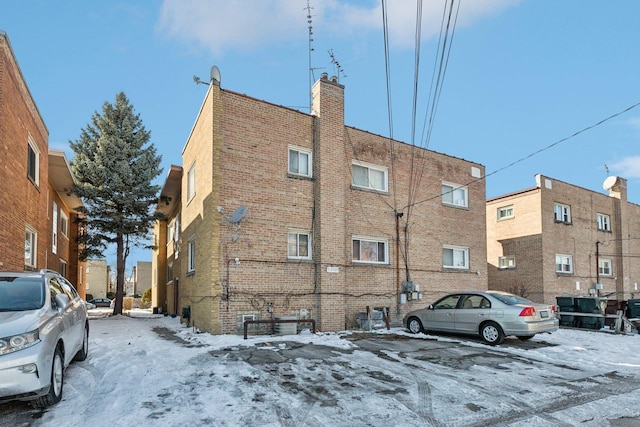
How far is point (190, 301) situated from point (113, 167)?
10785 mm

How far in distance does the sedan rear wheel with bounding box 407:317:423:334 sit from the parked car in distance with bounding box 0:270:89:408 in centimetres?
906

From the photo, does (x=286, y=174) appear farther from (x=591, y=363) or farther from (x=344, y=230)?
(x=591, y=363)

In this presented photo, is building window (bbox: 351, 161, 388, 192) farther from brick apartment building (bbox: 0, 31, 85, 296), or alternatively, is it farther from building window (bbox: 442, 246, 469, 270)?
brick apartment building (bbox: 0, 31, 85, 296)

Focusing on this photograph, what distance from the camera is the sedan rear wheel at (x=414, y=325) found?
43.4 ft

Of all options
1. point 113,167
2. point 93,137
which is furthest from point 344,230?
point 93,137

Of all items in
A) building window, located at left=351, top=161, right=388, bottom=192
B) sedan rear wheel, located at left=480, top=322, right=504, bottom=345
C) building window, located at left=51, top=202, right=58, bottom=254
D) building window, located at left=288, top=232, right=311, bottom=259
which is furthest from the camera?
building window, located at left=51, top=202, right=58, bottom=254

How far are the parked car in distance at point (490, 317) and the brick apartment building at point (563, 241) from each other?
11362 mm

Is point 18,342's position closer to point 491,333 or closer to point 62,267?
point 491,333

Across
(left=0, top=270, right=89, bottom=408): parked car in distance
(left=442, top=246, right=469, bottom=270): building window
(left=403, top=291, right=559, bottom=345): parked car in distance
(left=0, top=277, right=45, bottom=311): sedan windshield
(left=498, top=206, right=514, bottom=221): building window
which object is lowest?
(left=403, top=291, right=559, bottom=345): parked car in distance

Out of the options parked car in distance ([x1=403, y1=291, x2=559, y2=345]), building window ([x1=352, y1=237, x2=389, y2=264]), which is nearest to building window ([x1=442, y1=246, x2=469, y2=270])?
building window ([x1=352, y1=237, x2=389, y2=264])

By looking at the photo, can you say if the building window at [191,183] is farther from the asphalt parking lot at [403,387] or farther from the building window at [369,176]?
the asphalt parking lot at [403,387]

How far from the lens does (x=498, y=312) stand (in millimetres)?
11336

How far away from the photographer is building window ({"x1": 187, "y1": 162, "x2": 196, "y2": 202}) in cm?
1531

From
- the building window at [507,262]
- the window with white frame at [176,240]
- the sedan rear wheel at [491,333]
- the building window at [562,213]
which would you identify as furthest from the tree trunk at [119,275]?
the building window at [562,213]
